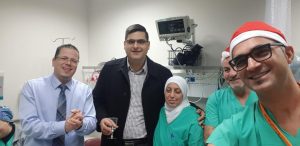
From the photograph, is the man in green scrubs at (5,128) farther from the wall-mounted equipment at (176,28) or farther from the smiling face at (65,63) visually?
the wall-mounted equipment at (176,28)

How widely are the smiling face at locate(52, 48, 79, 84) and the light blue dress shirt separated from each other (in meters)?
0.05

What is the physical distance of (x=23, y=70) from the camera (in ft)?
11.7

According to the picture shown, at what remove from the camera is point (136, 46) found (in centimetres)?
197

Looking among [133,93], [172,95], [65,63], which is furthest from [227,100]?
[65,63]

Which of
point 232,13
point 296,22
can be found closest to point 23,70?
point 232,13

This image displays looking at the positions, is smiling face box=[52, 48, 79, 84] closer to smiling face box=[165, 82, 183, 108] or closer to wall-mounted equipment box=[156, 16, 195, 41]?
smiling face box=[165, 82, 183, 108]

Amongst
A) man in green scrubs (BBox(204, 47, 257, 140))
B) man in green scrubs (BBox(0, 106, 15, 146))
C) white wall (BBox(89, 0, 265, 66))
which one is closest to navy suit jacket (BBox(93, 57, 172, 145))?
man in green scrubs (BBox(204, 47, 257, 140))

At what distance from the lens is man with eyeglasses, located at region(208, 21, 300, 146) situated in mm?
820

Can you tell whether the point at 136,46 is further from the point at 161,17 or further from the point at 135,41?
the point at 161,17

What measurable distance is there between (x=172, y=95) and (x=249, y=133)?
3.70 ft

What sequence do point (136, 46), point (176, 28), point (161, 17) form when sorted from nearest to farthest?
point (136, 46) < point (176, 28) < point (161, 17)

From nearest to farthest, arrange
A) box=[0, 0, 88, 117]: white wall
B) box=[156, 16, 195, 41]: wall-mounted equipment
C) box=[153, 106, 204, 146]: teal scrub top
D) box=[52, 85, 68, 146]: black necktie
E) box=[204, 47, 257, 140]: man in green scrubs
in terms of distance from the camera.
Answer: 1. box=[204, 47, 257, 140]: man in green scrubs
2. box=[52, 85, 68, 146]: black necktie
3. box=[153, 106, 204, 146]: teal scrub top
4. box=[156, 16, 195, 41]: wall-mounted equipment
5. box=[0, 0, 88, 117]: white wall

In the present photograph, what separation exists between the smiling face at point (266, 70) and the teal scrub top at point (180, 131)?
118 cm

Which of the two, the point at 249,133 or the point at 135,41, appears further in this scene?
the point at 135,41
